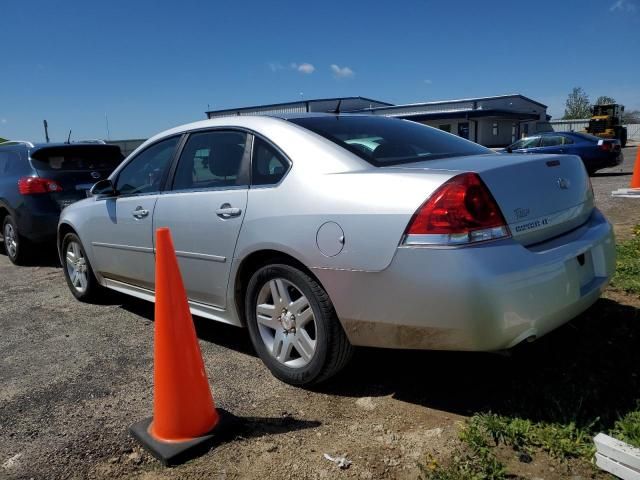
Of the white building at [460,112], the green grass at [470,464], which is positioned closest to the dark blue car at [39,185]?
the green grass at [470,464]

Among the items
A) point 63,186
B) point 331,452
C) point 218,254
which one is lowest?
point 331,452

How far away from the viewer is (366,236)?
8.05 ft

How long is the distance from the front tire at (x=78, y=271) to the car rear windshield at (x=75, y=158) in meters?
2.27

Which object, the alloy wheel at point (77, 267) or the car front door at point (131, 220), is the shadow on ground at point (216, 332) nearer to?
the alloy wheel at point (77, 267)

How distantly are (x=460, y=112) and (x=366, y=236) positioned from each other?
144 feet

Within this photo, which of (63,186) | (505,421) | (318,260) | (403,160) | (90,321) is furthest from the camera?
(63,186)

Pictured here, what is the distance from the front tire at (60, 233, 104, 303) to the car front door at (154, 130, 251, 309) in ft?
4.97

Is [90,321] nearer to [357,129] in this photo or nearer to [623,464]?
[357,129]

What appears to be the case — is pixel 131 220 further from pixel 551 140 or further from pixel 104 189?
pixel 551 140

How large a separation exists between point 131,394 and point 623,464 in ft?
7.94

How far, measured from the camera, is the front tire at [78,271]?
478cm

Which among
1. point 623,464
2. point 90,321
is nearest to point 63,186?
point 90,321

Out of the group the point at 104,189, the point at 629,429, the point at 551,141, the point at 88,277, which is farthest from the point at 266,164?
the point at 551,141

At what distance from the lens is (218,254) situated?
318cm
